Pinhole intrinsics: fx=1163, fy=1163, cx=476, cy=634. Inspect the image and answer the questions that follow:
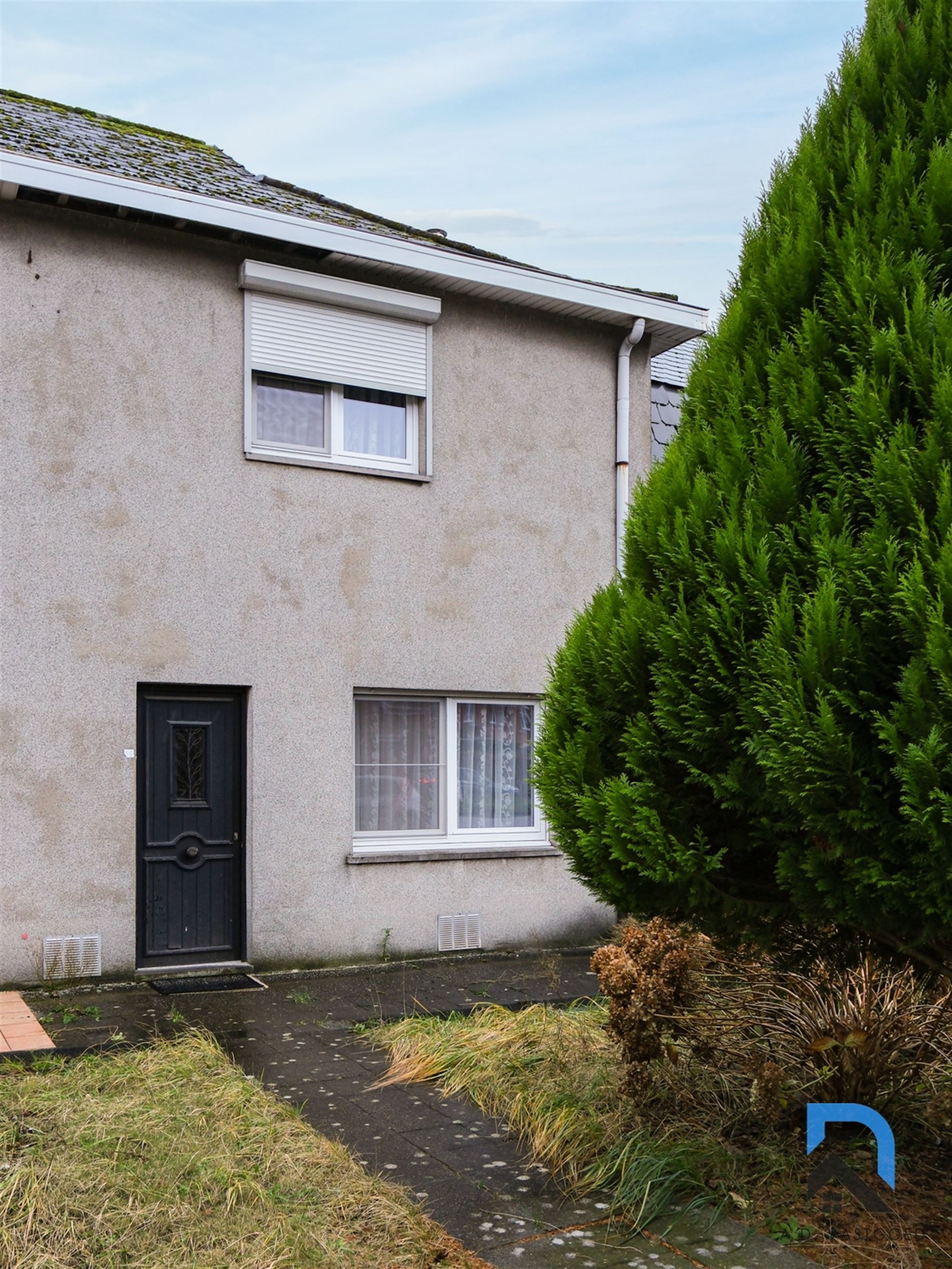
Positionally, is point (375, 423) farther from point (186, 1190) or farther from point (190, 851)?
point (186, 1190)

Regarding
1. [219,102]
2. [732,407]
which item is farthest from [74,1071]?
[219,102]

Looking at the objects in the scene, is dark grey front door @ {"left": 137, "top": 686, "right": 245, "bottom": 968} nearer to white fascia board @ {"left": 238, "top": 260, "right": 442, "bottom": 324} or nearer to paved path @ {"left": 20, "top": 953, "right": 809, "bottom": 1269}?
paved path @ {"left": 20, "top": 953, "right": 809, "bottom": 1269}

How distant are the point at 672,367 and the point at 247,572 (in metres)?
7.28

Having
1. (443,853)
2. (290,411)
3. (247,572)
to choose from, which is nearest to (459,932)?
(443,853)

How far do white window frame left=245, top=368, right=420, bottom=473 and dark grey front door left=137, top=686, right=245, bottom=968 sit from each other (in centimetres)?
204

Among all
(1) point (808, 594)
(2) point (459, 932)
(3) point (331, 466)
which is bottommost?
(2) point (459, 932)

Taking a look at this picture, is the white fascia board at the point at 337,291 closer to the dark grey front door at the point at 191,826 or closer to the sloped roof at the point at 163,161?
the sloped roof at the point at 163,161

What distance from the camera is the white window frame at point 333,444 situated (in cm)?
962

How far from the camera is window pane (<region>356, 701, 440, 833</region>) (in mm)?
10141

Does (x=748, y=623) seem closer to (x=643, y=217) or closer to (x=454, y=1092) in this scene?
(x=454, y=1092)

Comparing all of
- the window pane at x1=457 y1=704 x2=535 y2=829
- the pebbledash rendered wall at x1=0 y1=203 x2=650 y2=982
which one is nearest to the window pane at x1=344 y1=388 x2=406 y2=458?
the pebbledash rendered wall at x1=0 y1=203 x2=650 y2=982

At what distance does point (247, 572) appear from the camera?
30.9ft

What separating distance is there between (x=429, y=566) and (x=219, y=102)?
429cm

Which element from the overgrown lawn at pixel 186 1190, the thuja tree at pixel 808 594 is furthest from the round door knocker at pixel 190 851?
the thuja tree at pixel 808 594
